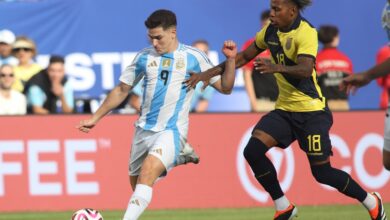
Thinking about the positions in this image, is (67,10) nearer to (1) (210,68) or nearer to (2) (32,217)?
(2) (32,217)

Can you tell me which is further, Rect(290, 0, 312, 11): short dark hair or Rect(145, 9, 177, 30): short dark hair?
Rect(290, 0, 312, 11): short dark hair

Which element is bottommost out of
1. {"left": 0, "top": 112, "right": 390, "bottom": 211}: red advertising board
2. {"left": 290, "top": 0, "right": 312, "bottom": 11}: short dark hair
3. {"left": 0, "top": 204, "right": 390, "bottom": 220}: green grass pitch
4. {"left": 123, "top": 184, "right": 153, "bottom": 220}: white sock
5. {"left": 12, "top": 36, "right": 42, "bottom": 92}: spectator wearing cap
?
{"left": 0, "top": 204, "right": 390, "bottom": 220}: green grass pitch

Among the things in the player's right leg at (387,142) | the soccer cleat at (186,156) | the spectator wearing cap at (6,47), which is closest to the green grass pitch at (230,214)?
the player's right leg at (387,142)

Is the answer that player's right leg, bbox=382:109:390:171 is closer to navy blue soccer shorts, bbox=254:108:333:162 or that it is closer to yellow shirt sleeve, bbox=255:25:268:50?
navy blue soccer shorts, bbox=254:108:333:162

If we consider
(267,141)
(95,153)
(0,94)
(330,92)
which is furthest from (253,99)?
(267,141)

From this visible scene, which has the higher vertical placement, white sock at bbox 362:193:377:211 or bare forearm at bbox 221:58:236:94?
bare forearm at bbox 221:58:236:94

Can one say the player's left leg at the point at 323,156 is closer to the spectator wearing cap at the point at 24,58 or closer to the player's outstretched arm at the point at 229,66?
the player's outstretched arm at the point at 229,66

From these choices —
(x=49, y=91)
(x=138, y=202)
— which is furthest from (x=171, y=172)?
(x=138, y=202)

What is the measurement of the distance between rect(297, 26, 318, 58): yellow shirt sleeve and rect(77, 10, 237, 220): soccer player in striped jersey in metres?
0.66

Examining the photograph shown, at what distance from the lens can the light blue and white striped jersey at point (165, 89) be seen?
436 inches

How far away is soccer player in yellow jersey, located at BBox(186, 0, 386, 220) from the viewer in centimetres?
1113

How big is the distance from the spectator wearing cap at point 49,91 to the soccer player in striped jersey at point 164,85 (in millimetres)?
5363

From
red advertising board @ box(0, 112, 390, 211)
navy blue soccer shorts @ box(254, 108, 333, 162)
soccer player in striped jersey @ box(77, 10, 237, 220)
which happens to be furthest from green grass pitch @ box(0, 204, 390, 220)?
soccer player in striped jersey @ box(77, 10, 237, 220)

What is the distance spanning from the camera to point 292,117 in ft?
37.7
